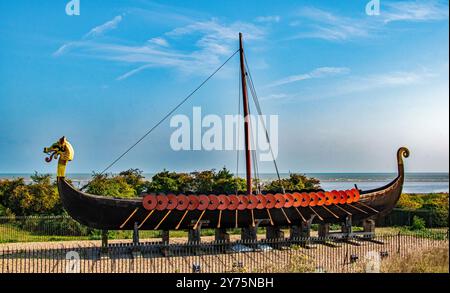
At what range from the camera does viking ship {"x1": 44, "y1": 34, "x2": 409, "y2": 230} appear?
14508 mm

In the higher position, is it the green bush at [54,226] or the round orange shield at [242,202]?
the round orange shield at [242,202]

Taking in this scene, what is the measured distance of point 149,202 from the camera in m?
14.4

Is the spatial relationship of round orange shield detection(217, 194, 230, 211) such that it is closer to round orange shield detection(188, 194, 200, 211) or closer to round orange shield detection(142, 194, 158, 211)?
round orange shield detection(188, 194, 200, 211)

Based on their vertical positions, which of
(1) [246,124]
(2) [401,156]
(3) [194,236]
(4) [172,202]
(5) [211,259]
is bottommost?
(5) [211,259]

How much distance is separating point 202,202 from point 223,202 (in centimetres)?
72

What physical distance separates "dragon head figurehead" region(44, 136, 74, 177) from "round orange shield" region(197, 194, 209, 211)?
4318 millimetres

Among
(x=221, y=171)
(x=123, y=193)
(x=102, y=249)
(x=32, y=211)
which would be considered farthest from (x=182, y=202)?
(x=221, y=171)

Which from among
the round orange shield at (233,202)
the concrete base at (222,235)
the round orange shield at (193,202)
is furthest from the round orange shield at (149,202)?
the concrete base at (222,235)

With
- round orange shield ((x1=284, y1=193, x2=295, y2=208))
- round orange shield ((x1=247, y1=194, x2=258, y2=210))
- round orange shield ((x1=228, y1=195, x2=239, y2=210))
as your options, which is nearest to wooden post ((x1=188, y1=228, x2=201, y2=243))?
round orange shield ((x1=228, y1=195, x2=239, y2=210))

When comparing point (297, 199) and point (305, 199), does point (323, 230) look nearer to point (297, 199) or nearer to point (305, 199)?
point (305, 199)

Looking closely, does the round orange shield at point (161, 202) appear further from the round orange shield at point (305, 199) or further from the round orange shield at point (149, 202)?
the round orange shield at point (305, 199)

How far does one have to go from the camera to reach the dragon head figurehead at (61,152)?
46.9 ft

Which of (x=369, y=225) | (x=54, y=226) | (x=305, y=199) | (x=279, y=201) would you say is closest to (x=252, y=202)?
(x=279, y=201)

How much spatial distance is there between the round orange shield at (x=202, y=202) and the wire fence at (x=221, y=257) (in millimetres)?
1216
